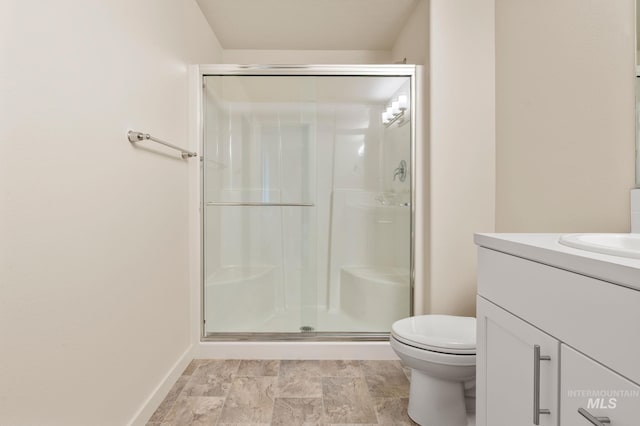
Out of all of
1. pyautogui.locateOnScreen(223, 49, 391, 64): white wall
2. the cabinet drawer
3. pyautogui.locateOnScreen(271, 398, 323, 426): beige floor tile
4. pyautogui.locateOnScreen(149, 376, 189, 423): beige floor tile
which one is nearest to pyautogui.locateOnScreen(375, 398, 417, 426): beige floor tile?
pyautogui.locateOnScreen(271, 398, 323, 426): beige floor tile

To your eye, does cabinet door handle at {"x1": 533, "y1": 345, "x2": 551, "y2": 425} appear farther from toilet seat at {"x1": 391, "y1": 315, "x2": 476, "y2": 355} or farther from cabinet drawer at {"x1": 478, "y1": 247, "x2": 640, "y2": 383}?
toilet seat at {"x1": 391, "y1": 315, "x2": 476, "y2": 355}

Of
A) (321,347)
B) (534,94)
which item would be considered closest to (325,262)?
(321,347)

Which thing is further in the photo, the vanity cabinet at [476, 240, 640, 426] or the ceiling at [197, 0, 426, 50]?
the ceiling at [197, 0, 426, 50]

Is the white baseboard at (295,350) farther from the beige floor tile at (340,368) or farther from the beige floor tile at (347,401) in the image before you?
the beige floor tile at (347,401)

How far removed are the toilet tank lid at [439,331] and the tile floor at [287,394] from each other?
1.30 feet

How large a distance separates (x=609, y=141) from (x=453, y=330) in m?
0.99

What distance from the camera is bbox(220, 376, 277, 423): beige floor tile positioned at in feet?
5.05

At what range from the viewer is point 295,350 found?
2.17m

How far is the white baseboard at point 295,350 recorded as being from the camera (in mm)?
2152

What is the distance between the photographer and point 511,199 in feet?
6.13

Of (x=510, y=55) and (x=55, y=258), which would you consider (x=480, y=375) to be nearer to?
(x=55, y=258)

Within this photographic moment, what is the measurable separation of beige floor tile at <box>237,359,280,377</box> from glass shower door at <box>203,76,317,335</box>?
0.19 meters

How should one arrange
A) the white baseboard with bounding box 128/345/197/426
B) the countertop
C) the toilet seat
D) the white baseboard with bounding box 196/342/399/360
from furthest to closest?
the white baseboard with bounding box 196/342/399/360, the white baseboard with bounding box 128/345/197/426, the toilet seat, the countertop

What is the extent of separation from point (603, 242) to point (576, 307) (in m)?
0.34
